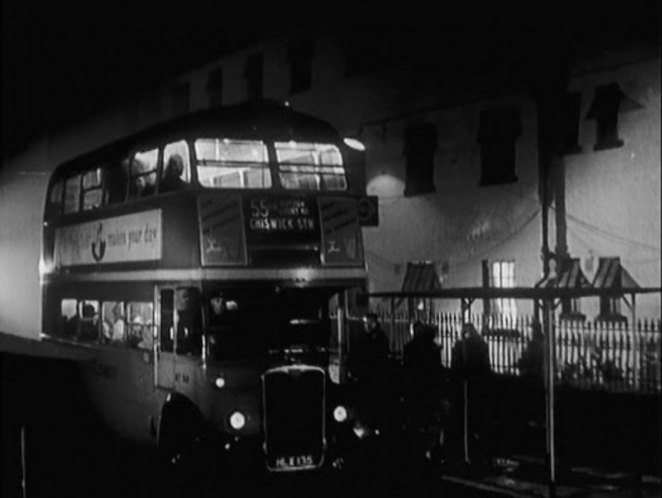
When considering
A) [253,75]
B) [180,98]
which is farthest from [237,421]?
[180,98]

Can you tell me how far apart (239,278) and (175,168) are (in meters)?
1.54

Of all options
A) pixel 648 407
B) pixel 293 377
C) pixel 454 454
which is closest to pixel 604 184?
pixel 648 407

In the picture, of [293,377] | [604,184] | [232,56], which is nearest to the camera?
[293,377]

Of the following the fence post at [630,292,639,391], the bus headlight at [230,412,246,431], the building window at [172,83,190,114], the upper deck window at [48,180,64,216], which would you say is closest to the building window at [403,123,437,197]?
the fence post at [630,292,639,391]

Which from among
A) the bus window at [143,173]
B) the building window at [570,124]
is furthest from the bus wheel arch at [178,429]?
the building window at [570,124]

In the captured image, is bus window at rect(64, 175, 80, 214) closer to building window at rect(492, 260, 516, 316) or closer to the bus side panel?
the bus side panel

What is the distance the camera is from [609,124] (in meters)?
19.8

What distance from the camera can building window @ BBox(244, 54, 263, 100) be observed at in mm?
29688

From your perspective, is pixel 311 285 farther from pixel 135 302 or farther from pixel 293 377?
pixel 135 302

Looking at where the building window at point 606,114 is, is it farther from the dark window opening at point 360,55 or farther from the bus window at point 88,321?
the bus window at point 88,321

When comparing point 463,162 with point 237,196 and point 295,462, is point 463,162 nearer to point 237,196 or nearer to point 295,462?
point 237,196

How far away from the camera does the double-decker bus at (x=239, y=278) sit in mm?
12602

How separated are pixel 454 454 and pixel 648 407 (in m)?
3.70

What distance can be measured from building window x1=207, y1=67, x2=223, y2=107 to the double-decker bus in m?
15.9
